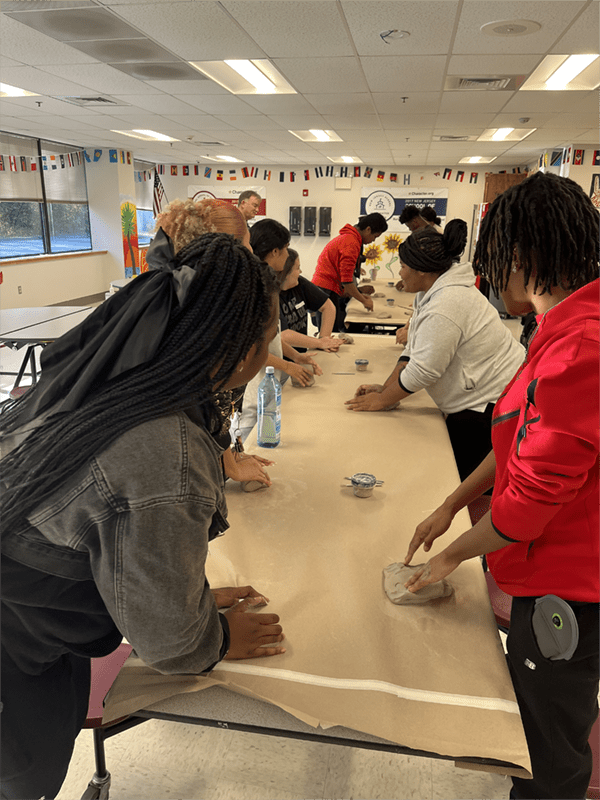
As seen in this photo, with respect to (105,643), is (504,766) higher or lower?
lower

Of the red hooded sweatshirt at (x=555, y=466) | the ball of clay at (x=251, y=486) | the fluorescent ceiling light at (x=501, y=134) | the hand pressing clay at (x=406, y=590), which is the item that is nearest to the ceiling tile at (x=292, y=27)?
the ball of clay at (x=251, y=486)

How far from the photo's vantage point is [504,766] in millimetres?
823

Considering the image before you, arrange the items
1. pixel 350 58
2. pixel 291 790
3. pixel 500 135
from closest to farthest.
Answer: pixel 291 790 < pixel 350 58 < pixel 500 135

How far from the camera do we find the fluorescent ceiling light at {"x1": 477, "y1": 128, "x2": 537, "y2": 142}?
719cm

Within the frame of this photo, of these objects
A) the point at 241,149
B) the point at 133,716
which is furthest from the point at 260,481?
the point at 241,149

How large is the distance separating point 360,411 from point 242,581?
1.19 meters

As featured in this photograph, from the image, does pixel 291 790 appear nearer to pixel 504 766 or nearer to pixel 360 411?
pixel 504 766

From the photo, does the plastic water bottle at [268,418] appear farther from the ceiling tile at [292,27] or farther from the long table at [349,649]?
the ceiling tile at [292,27]

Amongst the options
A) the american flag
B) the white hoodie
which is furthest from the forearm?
the american flag

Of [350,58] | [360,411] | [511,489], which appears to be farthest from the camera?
A: [350,58]

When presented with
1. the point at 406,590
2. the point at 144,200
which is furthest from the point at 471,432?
the point at 144,200

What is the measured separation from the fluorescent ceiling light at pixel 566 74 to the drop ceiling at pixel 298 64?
144mm

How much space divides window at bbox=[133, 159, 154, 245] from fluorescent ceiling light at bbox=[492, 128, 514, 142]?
793cm

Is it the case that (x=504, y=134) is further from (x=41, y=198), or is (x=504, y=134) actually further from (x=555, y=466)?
(x=555, y=466)
